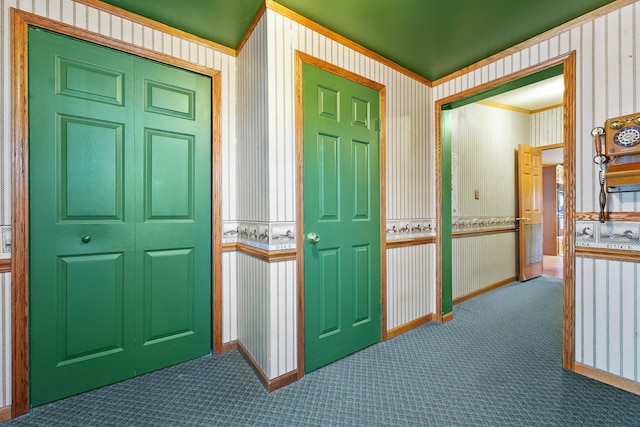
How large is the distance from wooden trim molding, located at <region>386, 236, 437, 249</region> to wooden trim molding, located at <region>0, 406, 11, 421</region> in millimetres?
2648

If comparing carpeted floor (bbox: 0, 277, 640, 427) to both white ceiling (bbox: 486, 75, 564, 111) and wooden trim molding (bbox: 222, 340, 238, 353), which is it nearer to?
wooden trim molding (bbox: 222, 340, 238, 353)

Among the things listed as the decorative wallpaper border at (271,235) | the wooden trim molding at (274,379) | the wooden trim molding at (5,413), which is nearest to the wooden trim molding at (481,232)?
the decorative wallpaper border at (271,235)

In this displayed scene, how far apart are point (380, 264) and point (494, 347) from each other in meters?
1.15

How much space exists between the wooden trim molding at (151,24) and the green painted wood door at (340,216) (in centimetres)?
84

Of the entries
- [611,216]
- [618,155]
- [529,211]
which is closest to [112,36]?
[618,155]

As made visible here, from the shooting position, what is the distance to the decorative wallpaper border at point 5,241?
1553 millimetres

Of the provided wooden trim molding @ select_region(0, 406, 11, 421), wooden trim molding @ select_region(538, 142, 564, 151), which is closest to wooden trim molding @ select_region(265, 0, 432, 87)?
wooden trim molding @ select_region(0, 406, 11, 421)

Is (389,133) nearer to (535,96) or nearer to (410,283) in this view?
(410,283)

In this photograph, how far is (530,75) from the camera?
227 centimetres

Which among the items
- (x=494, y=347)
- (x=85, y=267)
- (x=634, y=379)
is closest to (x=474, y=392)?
(x=494, y=347)

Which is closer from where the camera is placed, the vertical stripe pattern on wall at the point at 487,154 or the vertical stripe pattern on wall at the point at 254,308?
the vertical stripe pattern on wall at the point at 254,308

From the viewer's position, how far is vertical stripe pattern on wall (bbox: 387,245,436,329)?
258 cm

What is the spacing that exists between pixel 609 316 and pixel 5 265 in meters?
3.72

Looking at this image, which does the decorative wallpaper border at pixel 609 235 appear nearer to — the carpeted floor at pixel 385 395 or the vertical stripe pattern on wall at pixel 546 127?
the carpeted floor at pixel 385 395
